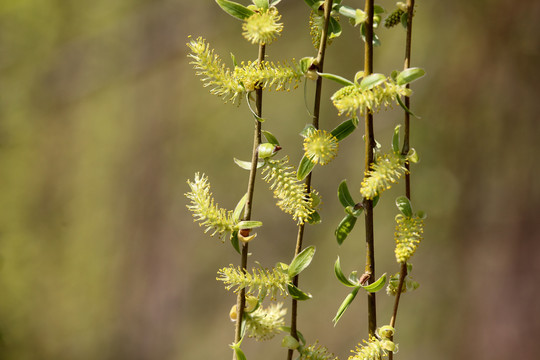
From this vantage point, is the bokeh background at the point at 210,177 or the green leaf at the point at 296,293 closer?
the green leaf at the point at 296,293

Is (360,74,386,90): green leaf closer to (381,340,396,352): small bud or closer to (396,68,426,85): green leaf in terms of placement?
(396,68,426,85): green leaf

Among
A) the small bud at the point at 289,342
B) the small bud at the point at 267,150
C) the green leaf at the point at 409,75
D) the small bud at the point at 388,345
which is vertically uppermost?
the green leaf at the point at 409,75

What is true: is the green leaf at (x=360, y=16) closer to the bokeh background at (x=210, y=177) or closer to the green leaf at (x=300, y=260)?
the green leaf at (x=300, y=260)

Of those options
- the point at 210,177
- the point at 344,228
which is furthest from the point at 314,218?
the point at 210,177

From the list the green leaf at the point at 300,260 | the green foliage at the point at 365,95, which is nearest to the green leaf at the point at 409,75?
the green foliage at the point at 365,95

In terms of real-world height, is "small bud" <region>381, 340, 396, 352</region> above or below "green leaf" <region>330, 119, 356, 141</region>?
below

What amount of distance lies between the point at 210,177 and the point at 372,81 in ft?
4.01

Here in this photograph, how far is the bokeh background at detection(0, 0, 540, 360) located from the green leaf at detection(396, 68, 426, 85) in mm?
958

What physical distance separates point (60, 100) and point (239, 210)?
1.27m

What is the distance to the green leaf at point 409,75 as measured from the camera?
24cm

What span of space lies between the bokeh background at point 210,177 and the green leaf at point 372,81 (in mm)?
967

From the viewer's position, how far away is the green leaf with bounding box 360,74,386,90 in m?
0.24

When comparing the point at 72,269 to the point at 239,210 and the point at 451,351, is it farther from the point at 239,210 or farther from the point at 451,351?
the point at 239,210

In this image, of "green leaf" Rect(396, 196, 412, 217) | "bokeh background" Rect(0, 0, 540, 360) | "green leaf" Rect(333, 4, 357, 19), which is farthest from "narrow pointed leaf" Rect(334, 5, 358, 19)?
"bokeh background" Rect(0, 0, 540, 360)
